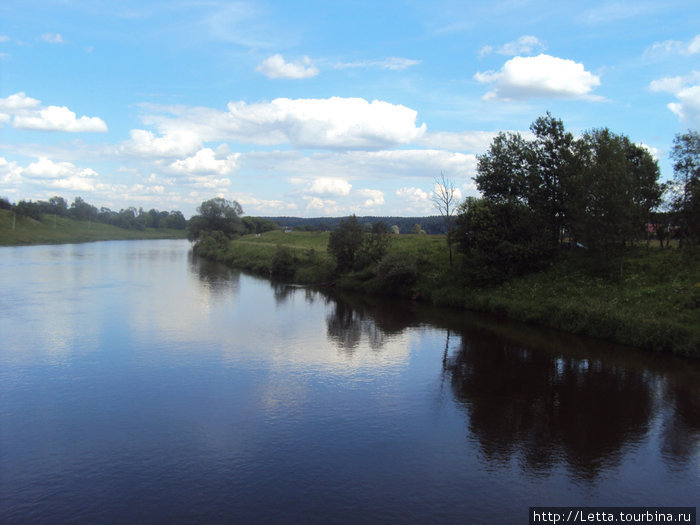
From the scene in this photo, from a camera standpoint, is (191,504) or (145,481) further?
(145,481)

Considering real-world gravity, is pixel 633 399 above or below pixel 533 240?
below

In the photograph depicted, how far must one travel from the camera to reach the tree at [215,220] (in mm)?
93750

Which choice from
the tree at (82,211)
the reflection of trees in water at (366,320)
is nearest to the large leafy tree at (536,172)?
the reflection of trees in water at (366,320)

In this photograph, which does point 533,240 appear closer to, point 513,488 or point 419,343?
point 419,343

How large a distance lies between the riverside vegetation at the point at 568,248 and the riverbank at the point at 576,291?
68 mm

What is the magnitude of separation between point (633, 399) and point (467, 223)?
20595 mm

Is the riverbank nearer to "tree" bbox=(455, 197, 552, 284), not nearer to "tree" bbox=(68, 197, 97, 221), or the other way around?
"tree" bbox=(455, 197, 552, 284)

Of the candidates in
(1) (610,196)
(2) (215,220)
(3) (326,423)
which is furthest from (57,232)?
(3) (326,423)

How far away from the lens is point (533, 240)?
34.8 m

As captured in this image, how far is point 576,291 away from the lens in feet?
98.6

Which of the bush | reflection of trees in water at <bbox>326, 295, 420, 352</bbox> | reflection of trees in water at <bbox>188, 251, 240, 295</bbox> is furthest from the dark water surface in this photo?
the bush

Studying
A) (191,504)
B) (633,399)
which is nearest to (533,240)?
(633,399)

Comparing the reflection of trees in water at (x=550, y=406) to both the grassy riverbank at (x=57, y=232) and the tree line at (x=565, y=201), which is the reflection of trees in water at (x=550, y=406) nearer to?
the tree line at (x=565, y=201)

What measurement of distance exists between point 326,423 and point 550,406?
24.4 feet
